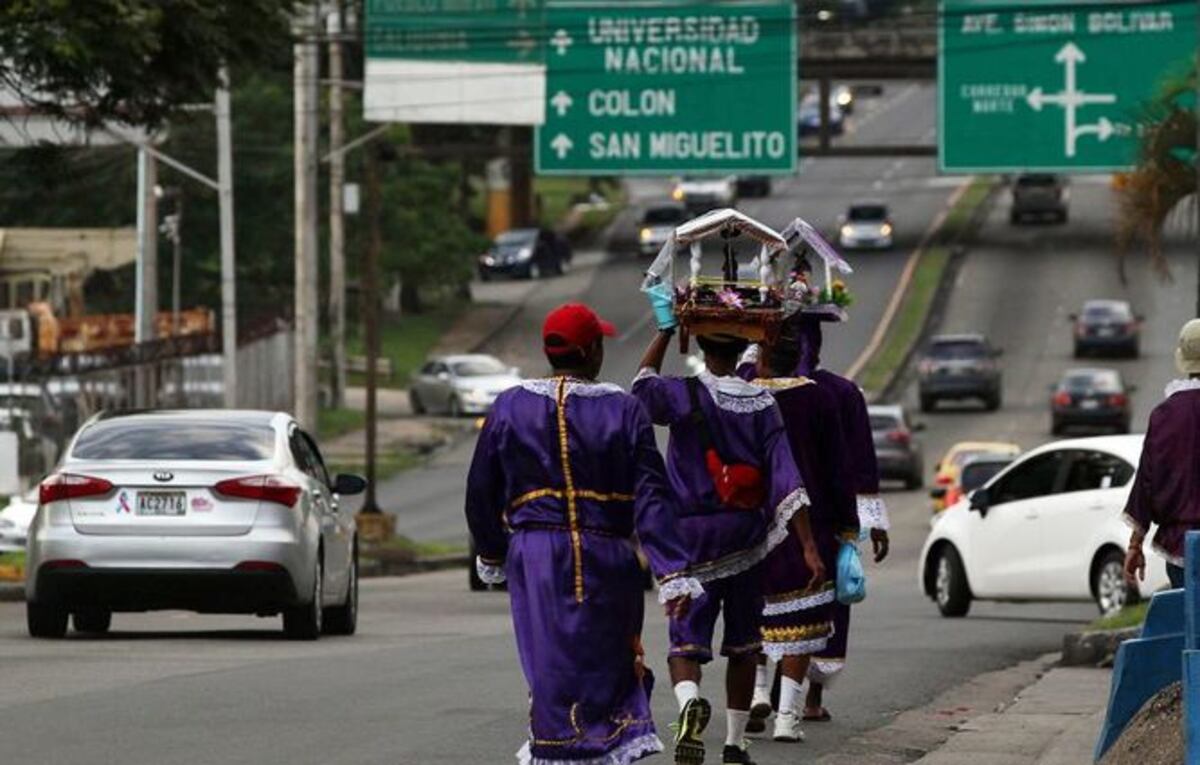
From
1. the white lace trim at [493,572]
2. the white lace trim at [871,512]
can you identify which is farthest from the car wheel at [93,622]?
the white lace trim at [493,572]

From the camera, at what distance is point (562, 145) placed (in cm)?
4575

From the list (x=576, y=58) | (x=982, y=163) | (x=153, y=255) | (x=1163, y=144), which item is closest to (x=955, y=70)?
(x=982, y=163)

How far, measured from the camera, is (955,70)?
4606cm

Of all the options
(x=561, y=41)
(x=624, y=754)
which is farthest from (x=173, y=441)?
(x=561, y=41)

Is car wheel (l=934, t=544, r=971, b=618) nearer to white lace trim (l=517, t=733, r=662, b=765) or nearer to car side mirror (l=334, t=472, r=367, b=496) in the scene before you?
Answer: car side mirror (l=334, t=472, r=367, b=496)

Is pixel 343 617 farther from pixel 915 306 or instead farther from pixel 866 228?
pixel 866 228

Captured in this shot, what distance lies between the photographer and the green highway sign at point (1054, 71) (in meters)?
44.3

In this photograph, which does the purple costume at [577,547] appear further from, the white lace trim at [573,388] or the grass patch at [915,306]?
the grass patch at [915,306]

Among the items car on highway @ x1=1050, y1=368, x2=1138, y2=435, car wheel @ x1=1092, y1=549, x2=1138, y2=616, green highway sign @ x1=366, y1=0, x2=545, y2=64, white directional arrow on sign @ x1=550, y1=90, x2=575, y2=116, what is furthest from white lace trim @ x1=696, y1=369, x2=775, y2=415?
car on highway @ x1=1050, y1=368, x2=1138, y2=435

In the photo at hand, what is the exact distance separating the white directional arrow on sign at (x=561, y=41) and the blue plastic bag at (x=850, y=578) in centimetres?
3159

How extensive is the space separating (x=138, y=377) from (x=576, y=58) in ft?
A: 32.1

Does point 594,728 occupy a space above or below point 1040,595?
above

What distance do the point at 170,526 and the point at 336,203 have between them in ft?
119

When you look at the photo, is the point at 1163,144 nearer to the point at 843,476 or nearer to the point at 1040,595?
the point at 1040,595
